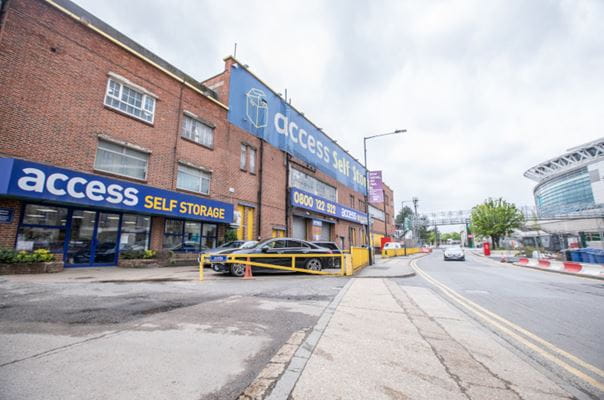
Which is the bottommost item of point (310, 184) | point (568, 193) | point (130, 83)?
point (310, 184)

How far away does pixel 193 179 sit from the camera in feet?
53.7

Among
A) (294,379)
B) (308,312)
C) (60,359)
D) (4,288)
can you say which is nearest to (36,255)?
(4,288)

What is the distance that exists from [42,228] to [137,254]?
3.71 meters

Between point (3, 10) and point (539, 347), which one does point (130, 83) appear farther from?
point (539, 347)

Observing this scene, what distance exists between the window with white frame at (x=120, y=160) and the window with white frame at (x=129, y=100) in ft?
6.31

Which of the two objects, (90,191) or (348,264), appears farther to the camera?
(348,264)

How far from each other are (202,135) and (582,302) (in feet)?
61.0

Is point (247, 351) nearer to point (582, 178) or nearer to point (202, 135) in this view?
point (202, 135)

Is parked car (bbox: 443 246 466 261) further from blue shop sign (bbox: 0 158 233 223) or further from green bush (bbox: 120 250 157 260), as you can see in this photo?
green bush (bbox: 120 250 157 260)

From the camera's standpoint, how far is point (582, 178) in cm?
5281

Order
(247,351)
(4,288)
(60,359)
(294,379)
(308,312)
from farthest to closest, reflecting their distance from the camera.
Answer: (4,288)
(308,312)
(247,351)
(60,359)
(294,379)

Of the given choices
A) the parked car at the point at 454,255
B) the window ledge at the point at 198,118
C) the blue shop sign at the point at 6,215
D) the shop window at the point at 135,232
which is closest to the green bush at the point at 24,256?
the blue shop sign at the point at 6,215

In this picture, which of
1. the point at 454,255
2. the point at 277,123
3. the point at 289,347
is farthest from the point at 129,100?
the point at 454,255

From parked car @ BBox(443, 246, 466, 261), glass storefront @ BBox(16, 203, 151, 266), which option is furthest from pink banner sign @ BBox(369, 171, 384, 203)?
glass storefront @ BBox(16, 203, 151, 266)
